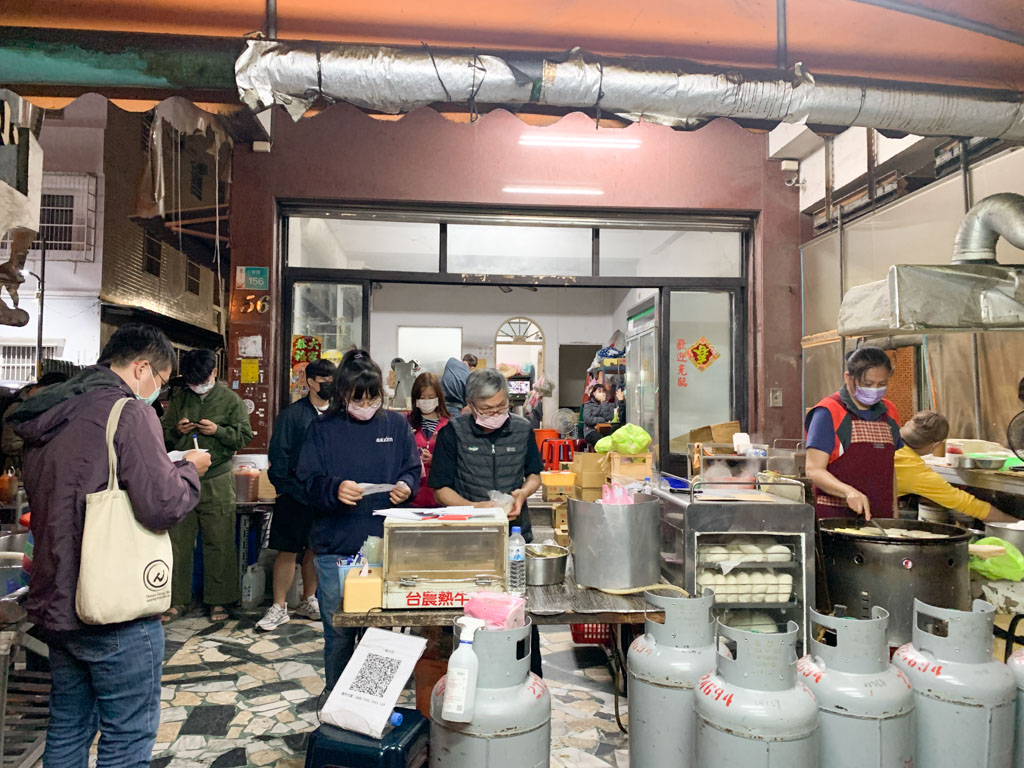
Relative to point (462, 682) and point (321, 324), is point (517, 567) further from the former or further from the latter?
point (321, 324)

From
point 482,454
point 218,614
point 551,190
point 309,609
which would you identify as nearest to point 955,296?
point 482,454

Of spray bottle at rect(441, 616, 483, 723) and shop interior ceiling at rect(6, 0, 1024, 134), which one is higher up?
shop interior ceiling at rect(6, 0, 1024, 134)

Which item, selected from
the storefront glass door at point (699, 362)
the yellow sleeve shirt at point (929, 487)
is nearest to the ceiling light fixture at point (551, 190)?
the storefront glass door at point (699, 362)

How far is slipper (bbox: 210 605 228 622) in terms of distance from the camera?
204 inches

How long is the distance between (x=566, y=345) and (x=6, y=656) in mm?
12098

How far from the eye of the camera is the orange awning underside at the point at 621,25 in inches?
122

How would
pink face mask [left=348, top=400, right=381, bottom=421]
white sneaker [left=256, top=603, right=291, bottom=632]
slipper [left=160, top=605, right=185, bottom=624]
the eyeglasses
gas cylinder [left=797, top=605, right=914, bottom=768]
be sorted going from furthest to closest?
slipper [left=160, top=605, right=185, bottom=624] < white sneaker [left=256, top=603, right=291, bottom=632] < the eyeglasses < pink face mask [left=348, top=400, right=381, bottom=421] < gas cylinder [left=797, top=605, right=914, bottom=768]

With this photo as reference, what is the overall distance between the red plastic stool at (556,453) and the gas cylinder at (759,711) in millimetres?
4563

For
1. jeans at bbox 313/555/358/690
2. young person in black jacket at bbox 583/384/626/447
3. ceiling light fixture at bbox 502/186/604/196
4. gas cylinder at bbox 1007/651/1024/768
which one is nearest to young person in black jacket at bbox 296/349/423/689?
jeans at bbox 313/555/358/690

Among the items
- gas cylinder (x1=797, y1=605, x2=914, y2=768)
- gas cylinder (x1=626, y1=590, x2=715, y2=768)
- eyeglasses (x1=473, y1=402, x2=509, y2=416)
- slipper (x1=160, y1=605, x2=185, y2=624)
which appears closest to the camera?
gas cylinder (x1=797, y1=605, x2=914, y2=768)

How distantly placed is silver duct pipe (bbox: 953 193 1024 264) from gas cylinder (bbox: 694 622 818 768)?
298 cm

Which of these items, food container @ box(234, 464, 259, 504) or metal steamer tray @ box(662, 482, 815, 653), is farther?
food container @ box(234, 464, 259, 504)

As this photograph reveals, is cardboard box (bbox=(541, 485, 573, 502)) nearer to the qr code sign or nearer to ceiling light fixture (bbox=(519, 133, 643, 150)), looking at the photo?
the qr code sign

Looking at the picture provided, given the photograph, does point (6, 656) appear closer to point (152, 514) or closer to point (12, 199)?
point (152, 514)
